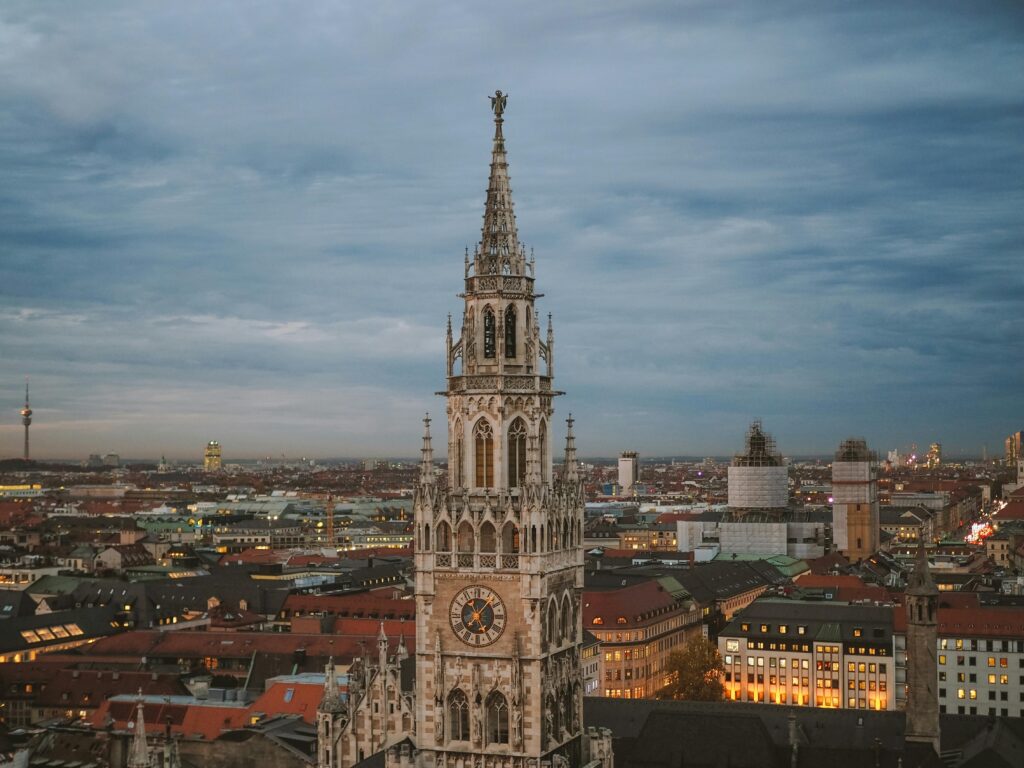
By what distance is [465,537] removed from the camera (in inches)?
1981

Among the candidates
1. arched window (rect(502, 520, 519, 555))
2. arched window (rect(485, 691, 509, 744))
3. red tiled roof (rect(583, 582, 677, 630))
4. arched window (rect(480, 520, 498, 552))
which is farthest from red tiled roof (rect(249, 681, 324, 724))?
red tiled roof (rect(583, 582, 677, 630))

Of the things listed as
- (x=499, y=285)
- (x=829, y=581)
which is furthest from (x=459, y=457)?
(x=829, y=581)

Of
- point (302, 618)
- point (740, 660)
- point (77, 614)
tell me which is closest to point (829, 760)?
point (740, 660)

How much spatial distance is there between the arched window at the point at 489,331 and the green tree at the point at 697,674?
80373 mm

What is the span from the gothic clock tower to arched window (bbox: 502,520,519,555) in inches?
1.3

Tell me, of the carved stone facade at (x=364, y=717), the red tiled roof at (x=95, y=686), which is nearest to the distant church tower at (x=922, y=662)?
the carved stone facade at (x=364, y=717)

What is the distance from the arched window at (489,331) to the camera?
5081 centimetres

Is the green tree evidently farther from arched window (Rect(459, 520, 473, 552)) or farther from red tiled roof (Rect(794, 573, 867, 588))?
arched window (Rect(459, 520, 473, 552))

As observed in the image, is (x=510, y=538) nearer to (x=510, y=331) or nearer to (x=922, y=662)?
(x=510, y=331)

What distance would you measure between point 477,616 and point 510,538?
2916 millimetres

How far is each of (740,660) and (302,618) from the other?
43.4 m

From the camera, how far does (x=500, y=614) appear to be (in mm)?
49719

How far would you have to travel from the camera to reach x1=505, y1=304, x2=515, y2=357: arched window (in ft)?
167

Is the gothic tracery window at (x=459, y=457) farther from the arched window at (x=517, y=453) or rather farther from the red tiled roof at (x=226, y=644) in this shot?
the red tiled roof at (x=226, y=644)
